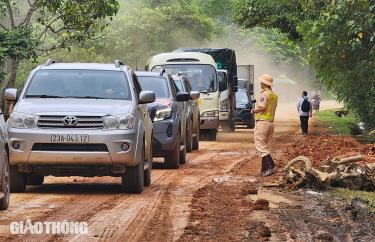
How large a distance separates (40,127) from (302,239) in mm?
5170

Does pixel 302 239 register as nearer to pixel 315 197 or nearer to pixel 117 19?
pixel 315 197

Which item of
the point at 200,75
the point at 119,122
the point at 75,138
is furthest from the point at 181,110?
the point at 200,75

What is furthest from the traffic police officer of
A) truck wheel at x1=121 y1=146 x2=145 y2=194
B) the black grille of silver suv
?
the black grille of silver suv

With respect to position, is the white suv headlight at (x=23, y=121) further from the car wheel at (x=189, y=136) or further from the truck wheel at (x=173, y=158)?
the car wheel at (x=189, y=136)

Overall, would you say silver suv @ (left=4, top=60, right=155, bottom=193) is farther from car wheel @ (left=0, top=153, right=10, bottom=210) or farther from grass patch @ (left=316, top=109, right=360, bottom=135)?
grass patch @ (left=316, top=109, right=360, bottom=135)

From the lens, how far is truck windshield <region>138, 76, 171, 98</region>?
20.7m

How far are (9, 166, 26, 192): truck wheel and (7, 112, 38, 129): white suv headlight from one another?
0.60 m

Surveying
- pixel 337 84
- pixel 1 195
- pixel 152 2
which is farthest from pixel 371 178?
pixel 152 2

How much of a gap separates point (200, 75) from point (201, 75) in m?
0.03

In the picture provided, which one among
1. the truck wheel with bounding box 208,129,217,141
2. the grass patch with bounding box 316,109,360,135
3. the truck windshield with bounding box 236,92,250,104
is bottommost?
the grass patch with bounding box 316,109,360,135

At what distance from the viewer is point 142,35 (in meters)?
69.0

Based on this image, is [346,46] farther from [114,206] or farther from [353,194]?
[114,206]

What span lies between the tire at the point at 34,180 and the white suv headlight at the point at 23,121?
1.29 metres

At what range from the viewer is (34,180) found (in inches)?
601
